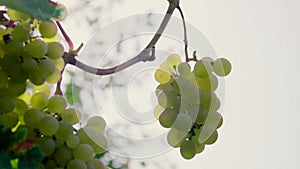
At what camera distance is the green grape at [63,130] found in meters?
0.43

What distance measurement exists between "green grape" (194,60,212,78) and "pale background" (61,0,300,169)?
226 mm

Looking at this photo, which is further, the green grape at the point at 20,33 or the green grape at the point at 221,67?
the green grape at the point at 221,67

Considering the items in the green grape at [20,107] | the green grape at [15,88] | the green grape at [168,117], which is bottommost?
the green grape at [20,107]

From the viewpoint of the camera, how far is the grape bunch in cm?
49

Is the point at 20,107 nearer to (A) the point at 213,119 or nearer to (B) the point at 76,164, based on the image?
(B) the point at 76,164

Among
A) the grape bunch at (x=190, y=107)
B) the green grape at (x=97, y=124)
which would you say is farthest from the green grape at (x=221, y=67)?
the green grape at (x=97, y=124)

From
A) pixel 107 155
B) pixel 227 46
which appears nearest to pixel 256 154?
pixel 227 46

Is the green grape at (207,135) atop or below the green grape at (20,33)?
below

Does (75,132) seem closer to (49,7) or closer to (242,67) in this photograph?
(49,7)

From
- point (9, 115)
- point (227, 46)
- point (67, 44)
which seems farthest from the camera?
point (227, 46)

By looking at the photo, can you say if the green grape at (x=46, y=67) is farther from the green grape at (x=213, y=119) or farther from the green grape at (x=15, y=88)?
the green grape at (x=213, y=119)

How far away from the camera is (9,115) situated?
408 mm

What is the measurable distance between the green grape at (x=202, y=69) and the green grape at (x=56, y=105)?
0.14 metres

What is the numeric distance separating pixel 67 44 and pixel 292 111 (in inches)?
19.8
